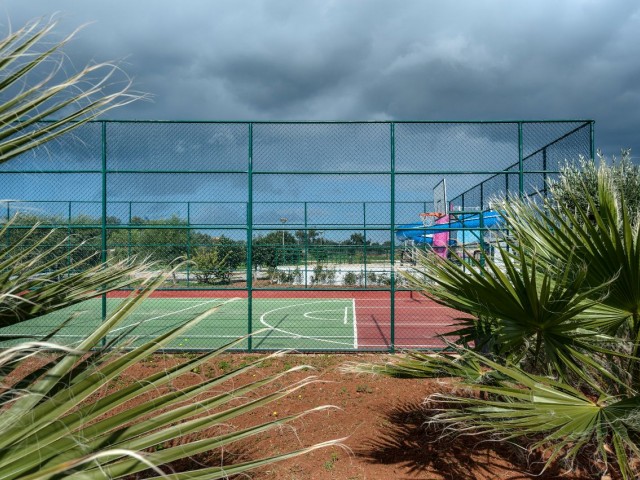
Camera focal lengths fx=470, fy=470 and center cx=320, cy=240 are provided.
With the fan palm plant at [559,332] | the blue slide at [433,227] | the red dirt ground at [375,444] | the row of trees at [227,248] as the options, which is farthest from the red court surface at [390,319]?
the fan palm plant at [559,332]

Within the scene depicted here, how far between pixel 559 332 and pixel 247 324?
30.2 ft

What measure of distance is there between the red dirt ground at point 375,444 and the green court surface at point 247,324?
1.66m

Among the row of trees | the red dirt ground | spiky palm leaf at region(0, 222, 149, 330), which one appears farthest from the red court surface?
spiky palm leaf at region(0, 222, 149, 330)

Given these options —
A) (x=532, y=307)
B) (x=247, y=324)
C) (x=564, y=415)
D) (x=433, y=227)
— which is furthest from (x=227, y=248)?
(x=564, y=415)

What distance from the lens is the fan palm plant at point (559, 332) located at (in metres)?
2.54

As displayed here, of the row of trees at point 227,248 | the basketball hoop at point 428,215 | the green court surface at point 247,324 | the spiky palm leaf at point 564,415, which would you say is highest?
the basketball hoop at point 428,215

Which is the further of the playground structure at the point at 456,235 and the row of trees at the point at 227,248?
the row of trees at the point at 227,248

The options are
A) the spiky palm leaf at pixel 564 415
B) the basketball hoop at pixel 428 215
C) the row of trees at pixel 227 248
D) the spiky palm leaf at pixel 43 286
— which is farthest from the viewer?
the row of trees at pixel 227 248

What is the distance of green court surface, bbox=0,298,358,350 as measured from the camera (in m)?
8.73

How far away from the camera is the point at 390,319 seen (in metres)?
10.6

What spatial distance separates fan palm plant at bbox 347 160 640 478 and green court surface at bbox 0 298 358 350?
157 inches

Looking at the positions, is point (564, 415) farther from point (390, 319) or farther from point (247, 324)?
point (247, 324)

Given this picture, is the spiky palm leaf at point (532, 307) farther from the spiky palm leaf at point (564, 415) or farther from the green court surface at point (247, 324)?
the green court surface at point (247, 324)

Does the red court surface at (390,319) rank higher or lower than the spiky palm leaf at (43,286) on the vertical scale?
lower
